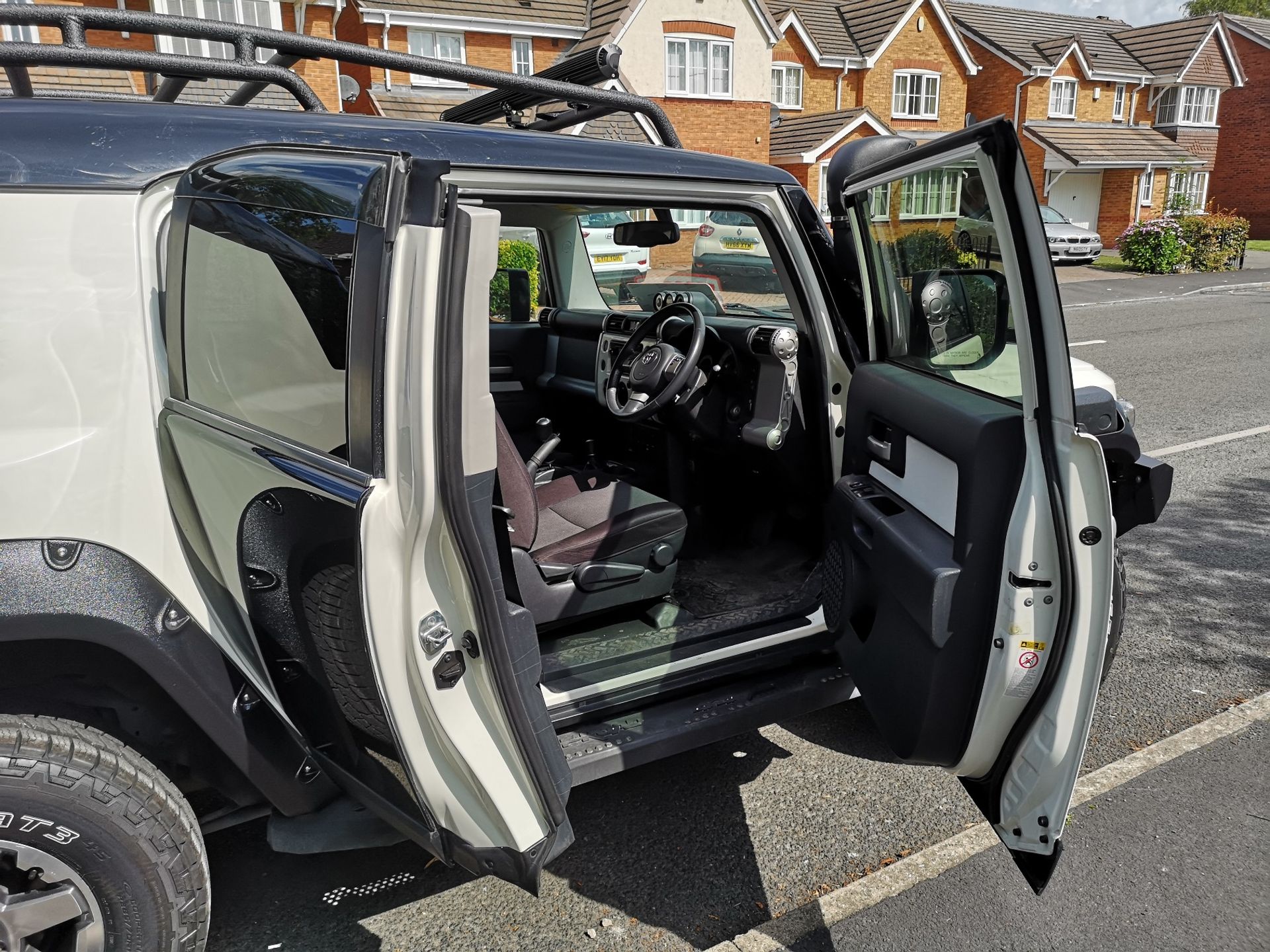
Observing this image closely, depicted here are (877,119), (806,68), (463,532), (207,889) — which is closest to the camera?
(463,532)

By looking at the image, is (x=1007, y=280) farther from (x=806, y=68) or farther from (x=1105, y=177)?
(x=1105, y=177)

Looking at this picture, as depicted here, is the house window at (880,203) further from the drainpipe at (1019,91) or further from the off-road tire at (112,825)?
the drainpipe at (1019,91)

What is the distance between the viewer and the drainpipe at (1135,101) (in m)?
35.5

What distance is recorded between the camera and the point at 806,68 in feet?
98.2

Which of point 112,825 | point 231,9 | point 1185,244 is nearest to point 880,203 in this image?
point 112,825

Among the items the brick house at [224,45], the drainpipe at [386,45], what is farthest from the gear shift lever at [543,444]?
the drainpipe at [386,45]

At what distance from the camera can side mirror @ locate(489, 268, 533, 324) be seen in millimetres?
5023

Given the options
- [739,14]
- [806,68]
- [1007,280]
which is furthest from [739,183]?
[806,68]

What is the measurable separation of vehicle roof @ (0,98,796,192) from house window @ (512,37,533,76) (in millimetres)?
23070

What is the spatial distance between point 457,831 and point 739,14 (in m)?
26.7

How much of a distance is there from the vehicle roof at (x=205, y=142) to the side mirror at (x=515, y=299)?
93.5 inches

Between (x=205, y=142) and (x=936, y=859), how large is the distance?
2.61 meters

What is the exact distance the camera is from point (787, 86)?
30.0 meters

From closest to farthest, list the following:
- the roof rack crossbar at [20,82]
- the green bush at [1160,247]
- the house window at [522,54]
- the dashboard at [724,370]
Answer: the roof rack crossbar at [20,82]
the dashboard at [724,370]
the green bush at [1160,247]
the house window at [522,54]
